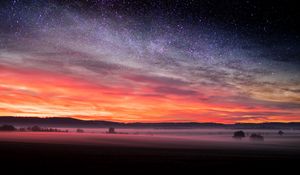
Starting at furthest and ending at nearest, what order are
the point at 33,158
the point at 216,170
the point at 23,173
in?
1. the point at 33,158
2. the point at 216,170
3. the point at 23,173

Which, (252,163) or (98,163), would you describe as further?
(252,163)

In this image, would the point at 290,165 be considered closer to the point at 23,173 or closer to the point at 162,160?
the point at 162,160

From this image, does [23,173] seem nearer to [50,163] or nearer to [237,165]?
[50,163]

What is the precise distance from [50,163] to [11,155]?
436 cm

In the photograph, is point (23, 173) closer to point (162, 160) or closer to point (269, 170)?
point (162, 160)

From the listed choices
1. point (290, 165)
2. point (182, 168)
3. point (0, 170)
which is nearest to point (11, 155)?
point (0, 170)

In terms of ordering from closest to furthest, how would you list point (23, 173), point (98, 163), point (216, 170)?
point (23, 173) < point (216, 170) < point (98, 163)

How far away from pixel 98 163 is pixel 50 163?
107 inches

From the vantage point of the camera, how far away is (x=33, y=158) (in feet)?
70.0

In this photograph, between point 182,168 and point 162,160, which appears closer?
point 182,168

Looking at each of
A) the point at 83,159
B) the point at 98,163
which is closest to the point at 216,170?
the point at 98,163

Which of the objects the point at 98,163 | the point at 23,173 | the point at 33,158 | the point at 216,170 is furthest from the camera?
the point at 33,158

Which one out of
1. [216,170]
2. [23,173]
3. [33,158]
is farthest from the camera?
[33,158]

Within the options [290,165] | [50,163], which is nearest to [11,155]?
[50,163]
